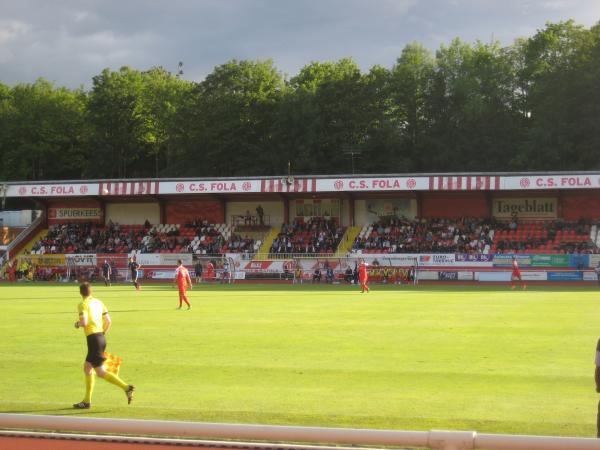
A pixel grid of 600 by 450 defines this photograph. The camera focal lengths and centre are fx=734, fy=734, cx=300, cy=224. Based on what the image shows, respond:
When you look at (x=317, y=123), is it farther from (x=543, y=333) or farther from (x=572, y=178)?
(x=543, y=333)

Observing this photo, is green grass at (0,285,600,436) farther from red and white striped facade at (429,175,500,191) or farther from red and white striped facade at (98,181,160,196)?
red and white striped facade at (98,181,160,196)

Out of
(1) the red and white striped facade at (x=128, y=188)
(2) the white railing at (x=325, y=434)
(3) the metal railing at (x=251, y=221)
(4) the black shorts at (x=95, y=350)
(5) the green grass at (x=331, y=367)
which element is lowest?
(5) the green grass at (x=331, y=367)

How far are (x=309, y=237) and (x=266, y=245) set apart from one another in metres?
3.30

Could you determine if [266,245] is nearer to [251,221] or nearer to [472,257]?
[251,221]

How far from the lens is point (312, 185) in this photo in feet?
180

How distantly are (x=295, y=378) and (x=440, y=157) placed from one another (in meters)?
63.4

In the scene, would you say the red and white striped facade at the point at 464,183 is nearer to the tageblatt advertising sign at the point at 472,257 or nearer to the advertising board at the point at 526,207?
the advertising board at the point at 526,207

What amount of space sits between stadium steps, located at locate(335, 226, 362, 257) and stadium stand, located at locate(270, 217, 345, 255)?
0.36m

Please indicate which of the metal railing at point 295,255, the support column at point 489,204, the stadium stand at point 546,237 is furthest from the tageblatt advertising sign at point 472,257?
the metal railing at point 295,255

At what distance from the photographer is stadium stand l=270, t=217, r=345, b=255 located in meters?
53.0

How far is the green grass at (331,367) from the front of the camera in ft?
32.3

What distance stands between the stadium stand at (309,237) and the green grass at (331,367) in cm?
2827

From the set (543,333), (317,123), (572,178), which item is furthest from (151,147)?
(543,333)

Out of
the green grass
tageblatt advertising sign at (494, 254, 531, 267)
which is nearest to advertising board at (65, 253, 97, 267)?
tageblatt advertising sign at (494, 254, 531, 267)
